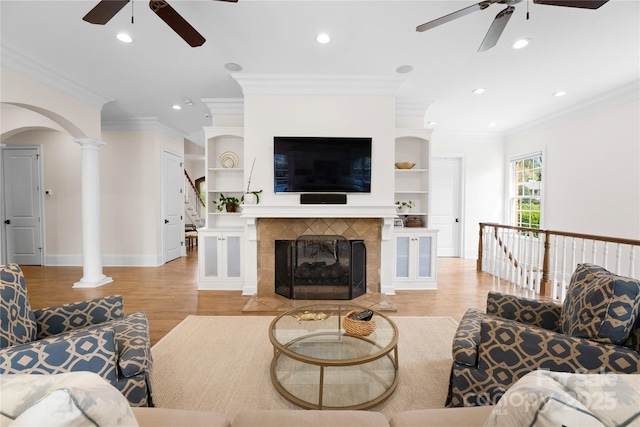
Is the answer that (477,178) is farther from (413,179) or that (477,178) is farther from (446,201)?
(413,179)

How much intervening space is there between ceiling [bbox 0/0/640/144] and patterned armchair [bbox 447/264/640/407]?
7.55 ft

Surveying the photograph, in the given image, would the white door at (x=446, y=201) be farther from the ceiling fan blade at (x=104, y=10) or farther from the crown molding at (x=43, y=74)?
the crown molding at (x=43, y=74)

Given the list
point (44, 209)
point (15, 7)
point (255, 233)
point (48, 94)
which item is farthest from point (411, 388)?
point (44, 209)

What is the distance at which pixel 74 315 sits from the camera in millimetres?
1736

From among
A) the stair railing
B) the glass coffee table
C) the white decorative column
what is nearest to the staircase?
the white decorative column

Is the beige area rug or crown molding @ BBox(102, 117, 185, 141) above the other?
crown molding @ BBox(102, 117, 185, 141)

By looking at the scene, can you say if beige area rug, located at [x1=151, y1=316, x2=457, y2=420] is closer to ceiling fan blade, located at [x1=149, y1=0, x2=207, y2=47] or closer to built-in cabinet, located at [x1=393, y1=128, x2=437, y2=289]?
built-in cabinet, located at [x1=393, y1=128, x2=437, y2=289]

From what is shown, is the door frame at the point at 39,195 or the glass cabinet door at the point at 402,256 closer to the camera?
the glass cabinet door at the point at 402,256

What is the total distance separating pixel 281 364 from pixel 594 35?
416 centimetres

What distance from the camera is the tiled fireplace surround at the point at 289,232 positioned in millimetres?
3738

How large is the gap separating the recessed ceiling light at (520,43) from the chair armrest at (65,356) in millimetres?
4035

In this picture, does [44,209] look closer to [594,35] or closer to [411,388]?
[411,388]

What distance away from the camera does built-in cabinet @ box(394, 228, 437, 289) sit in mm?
4016

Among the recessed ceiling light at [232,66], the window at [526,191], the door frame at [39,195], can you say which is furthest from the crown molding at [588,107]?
the door frame at [39,195]
